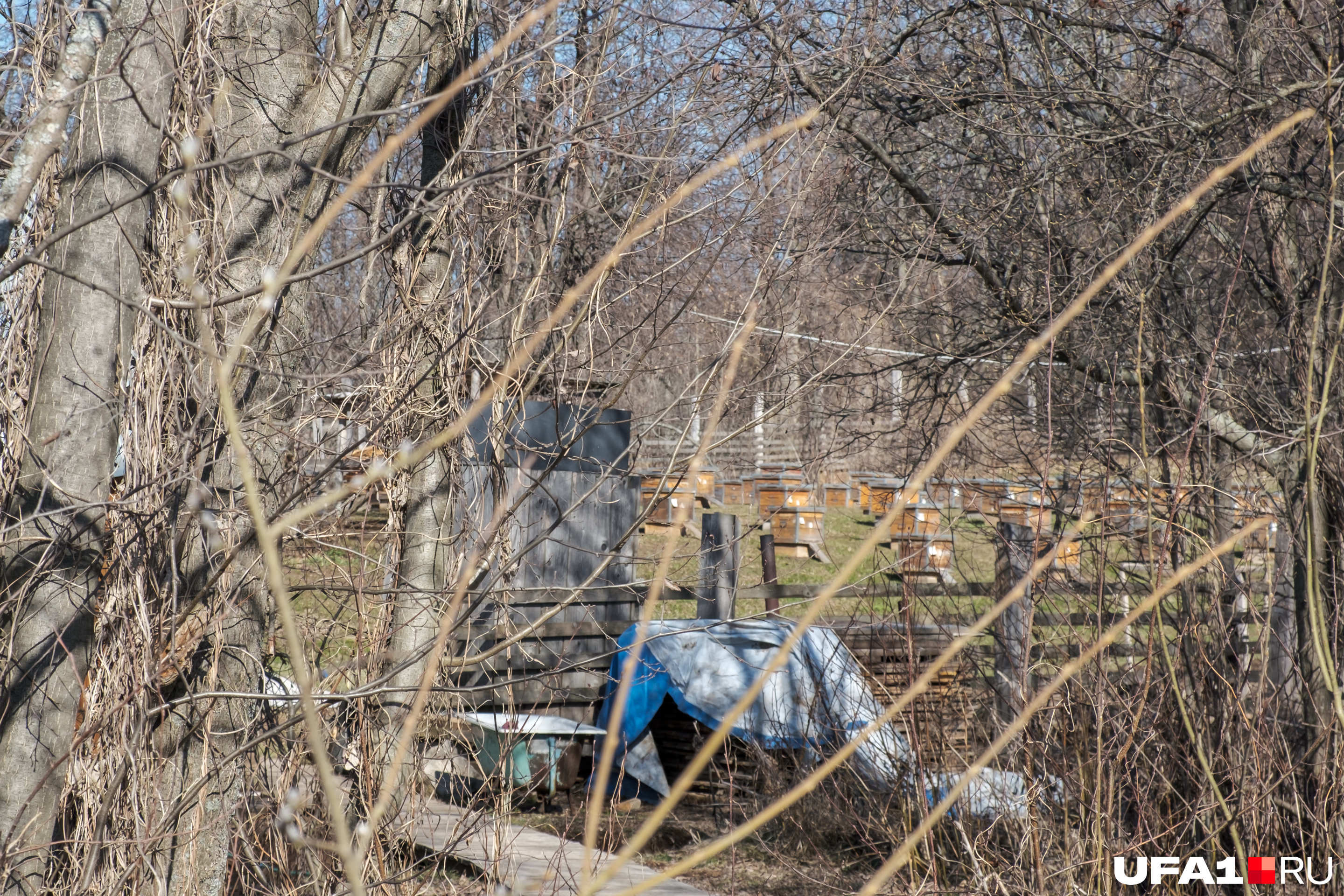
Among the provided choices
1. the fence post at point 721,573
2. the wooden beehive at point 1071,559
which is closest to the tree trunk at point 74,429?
the wooden beehive at point 1071,559

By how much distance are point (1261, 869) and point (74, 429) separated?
4302 mm

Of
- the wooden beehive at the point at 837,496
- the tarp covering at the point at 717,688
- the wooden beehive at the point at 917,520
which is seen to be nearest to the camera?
the wooden beehive at the point at 917,520

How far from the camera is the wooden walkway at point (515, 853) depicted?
14.8 feet

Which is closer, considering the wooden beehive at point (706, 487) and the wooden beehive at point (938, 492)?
the wooden beehive at point (938, 492)

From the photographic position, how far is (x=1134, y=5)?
562 centimetres

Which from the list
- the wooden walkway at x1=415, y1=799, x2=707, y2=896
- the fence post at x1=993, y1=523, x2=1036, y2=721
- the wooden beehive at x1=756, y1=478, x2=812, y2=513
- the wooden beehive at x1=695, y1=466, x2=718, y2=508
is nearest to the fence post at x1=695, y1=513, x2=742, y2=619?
the fence post at x1=993, y1=523, x2=1036, y2=721

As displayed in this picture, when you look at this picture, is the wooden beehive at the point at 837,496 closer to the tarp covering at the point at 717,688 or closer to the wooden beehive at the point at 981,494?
the tarp covering at the point at 717,688

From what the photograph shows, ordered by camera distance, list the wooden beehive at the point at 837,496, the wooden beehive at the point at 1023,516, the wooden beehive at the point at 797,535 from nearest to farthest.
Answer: the wooden beehive at the point at 1023,516
the wooden beehive at the point at 797,535
the wooden beehive at the point at 837,496

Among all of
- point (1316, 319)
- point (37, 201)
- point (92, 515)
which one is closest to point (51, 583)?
point (92, 515)

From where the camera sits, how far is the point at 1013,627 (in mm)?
5367

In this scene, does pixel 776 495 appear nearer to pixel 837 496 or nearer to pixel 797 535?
pixel 797 535

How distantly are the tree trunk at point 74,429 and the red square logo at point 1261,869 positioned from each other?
4033 mm

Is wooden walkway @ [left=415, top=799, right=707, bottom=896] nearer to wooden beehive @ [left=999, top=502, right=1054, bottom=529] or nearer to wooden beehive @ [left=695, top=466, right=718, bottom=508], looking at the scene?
wooden beehive @ [left=999, top=502, right=1054, bottom=529]

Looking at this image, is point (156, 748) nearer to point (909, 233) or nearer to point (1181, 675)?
point (1181, 675)
